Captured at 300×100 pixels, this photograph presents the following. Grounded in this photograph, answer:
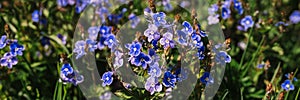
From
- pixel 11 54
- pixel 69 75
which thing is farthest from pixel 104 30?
pixel 11 54

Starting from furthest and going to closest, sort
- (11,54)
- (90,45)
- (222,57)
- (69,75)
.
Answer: (90,45), (11,54), (69,75), (222,57)

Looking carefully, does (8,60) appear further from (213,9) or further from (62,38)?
(213,9)

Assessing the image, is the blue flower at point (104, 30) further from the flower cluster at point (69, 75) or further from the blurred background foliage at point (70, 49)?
the flower cluster at point (69, 75)

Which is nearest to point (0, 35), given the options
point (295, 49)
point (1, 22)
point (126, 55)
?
point (1, 22)

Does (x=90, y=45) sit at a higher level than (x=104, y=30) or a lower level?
lower

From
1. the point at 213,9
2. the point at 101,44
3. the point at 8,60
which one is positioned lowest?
the point at 8,60

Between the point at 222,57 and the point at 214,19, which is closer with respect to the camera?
the point at 222,57

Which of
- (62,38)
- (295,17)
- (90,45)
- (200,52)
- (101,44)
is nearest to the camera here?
(200,52)
